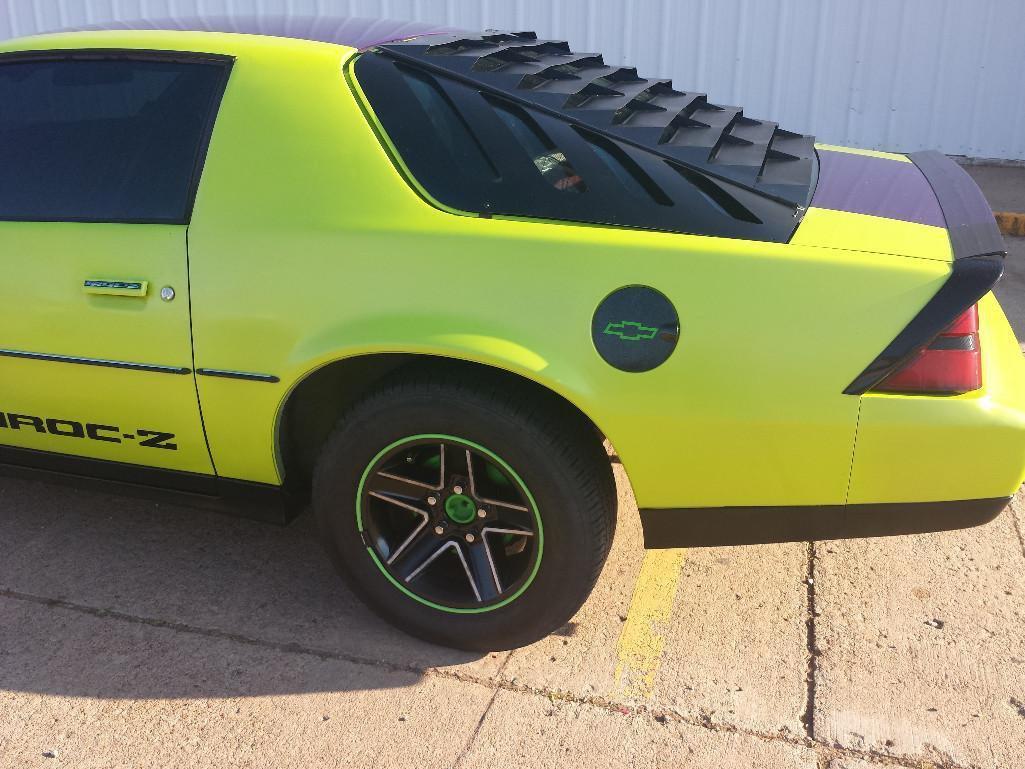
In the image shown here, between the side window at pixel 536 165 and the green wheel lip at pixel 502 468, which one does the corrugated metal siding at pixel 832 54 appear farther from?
the green wheel lip at pixel 502 468

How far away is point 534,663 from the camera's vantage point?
8.94 feet

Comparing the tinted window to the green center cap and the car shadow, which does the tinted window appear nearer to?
the green center cap

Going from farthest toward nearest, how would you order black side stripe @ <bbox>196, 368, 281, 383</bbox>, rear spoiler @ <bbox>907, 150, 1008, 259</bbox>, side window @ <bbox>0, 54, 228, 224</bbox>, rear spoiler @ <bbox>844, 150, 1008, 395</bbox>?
side window @ <bbox>0, 54, 228, 224</bbox>, black side stripe @ <bbox>196, 368, 281, 383</bbox>, rear spoiler @ <bbox>907, 150, 1008, 259</bbox>, rear spoiler @ <bbox>844, 150, 1008, 395</bbox>

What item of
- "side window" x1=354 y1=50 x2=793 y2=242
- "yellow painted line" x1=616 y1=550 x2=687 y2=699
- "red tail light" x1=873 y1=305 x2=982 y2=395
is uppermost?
"side window" x1=354 y1=50 x2=793 y2=242

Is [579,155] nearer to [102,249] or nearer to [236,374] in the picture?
[236,374]

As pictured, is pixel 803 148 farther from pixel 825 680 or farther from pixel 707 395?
pixel 825 680

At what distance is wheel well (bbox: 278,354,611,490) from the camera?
248 cm

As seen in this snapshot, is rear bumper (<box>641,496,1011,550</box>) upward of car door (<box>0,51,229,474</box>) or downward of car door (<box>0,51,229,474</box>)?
downward

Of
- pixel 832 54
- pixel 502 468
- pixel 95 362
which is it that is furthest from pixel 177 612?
pixel 832 54

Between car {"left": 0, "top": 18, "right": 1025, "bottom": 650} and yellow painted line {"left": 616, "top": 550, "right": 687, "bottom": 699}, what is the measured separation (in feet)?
0.86

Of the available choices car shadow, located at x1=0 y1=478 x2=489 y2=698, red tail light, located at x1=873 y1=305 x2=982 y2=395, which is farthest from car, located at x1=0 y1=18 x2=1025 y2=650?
car shadow, located at x1=0 y1=478 x2=489 y2=698

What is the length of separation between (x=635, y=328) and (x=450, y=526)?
0.80 metres

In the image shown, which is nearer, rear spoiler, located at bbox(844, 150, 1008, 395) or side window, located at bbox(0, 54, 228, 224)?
rear spoiler, located at bbox(844, 150, 1008, 395)

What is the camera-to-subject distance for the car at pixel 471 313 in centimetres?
228
